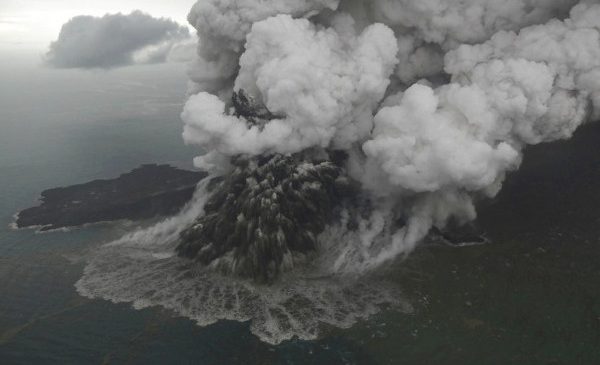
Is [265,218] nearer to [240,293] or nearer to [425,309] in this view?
[240,293]

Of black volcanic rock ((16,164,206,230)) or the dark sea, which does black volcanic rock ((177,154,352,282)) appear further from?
black volcanic rock ((16,164,206,230))

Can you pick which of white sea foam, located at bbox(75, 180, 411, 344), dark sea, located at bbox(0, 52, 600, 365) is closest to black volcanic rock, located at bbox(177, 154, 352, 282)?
white sea foam, located at bbox(75, 180, 411, 344)

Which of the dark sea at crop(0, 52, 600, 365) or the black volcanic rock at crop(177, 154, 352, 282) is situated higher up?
the black volcanic rock at crop(177, 154, 352, 282)

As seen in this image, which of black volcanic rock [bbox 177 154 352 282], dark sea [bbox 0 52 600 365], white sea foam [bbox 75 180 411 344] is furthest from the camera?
black volcanic rock [bbox 177 154 352 282]

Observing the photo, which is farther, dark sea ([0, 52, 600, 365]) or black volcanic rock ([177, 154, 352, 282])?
black volcanic rock ([177, 154, 352, 282])

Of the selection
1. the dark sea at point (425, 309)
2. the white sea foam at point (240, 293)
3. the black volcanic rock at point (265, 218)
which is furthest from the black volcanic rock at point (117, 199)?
the black volcanic rock at point (265, 218)

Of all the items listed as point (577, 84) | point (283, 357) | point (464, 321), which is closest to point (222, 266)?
point (283, 357)

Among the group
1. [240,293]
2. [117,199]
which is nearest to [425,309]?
[240,293]

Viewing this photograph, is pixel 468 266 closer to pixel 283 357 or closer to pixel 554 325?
pixel 554 325

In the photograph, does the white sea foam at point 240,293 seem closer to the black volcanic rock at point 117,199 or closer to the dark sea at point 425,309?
the dark sea at point 425,309
